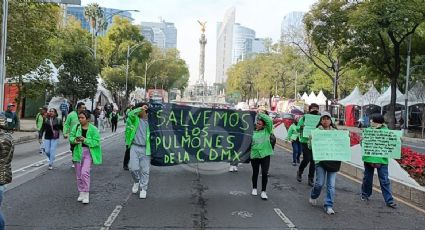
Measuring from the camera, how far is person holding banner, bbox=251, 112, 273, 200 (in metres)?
9.52

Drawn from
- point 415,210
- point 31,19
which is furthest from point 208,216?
point 31,19

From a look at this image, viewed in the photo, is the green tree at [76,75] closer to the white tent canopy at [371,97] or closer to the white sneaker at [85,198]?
the white tent canopy at [371,97]

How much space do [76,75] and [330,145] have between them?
30488 mm

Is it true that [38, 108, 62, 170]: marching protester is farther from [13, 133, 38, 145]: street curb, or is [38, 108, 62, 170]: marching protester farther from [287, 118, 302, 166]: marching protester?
[13, 133, 38, 145]: street curb

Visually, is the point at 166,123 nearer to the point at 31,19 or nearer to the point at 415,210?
the point at 415,210

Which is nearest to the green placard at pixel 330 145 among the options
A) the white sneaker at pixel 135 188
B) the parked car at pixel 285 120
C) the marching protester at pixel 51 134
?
the white sneaker at pixel 135 188

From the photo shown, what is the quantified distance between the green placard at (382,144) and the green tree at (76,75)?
2969 cm

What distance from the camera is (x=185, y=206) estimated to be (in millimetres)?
8852

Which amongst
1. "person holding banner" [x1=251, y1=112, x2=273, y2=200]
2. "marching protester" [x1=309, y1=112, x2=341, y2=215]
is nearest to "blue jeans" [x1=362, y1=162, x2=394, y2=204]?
"marching protester" [x1=309, y1=112, x2=341, y2=215]

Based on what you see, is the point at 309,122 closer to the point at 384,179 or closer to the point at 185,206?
the point at 384,179

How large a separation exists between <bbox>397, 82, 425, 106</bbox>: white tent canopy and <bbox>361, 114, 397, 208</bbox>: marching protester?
33.8m

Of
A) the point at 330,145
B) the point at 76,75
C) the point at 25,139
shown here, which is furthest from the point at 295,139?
the point at 76,75

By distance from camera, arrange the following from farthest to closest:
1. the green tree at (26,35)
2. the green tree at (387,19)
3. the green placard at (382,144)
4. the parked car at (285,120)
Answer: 1. the green tree at (387,19)
2. the parked car at (285,120)
3. the green tree at (26,35)
4. the green placard at (382,144)

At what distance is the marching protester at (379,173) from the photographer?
9.38 m
